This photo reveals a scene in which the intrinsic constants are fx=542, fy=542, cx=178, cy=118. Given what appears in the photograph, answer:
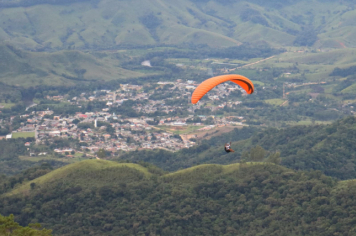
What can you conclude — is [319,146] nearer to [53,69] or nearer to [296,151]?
[296,151]

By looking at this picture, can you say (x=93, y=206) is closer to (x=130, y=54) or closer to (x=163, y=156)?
(x=163, y=156)

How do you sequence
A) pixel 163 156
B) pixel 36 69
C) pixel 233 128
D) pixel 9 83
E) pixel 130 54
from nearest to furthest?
pixel 163 156, pixel 233 128, pixel 9 83, pixel 36 69, pixel 130 54

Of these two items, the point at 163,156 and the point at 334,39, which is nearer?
the point at 163,156

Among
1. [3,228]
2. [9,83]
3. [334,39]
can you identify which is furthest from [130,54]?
[3,228]

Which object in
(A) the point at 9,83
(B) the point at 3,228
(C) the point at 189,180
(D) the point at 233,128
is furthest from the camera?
(A) the point at 9,83

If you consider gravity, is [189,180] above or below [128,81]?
below

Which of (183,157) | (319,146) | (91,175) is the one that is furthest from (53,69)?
(91,175)

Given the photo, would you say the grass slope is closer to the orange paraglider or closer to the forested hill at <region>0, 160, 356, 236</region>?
the forested hill at <region>0, 160, 356, 236</region>
